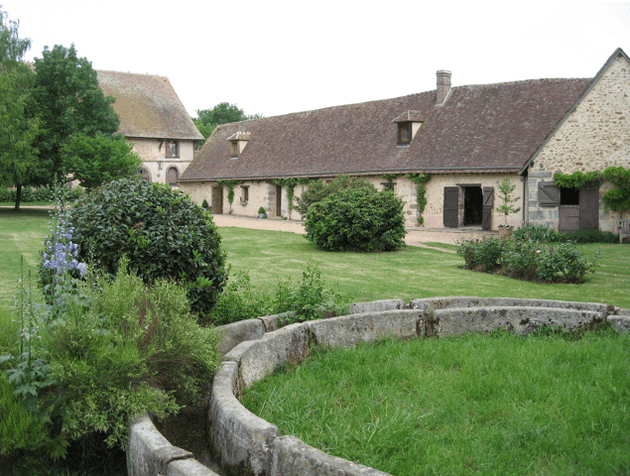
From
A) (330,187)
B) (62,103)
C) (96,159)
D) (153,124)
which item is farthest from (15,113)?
(330,187)

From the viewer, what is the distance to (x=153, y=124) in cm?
4088

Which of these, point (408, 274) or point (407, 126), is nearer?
point (408, 274)

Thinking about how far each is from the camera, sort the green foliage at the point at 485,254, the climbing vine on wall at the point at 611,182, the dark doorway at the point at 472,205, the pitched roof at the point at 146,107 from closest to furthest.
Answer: the green foliage at the point at 485,254 → the climbing vine on wall at the point at 611,182 → the dark doorway at the point at 472,205 → the pitched roof at the point at 146,107

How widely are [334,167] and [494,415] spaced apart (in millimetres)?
23517

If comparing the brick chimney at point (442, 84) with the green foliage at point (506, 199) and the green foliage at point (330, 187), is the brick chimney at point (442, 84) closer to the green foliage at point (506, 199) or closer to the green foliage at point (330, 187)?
the green foliage at point (506, 199)

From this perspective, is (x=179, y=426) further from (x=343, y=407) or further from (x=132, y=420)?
(x=343, y=407)

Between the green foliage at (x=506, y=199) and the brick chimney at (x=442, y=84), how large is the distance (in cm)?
649

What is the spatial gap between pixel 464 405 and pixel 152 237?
120 inches

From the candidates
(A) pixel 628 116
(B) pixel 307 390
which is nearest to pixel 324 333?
(B) pixel 307 390

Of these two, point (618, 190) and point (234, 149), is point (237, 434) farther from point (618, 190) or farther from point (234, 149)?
point (234, 149)

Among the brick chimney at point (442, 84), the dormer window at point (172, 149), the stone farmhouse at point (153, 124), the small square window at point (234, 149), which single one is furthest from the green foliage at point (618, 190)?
the dormer window at point (172, 149)

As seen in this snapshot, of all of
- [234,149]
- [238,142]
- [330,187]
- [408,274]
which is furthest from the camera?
[234,149]

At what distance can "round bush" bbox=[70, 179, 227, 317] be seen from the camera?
17.0ft

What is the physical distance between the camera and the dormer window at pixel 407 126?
25.7 metres
